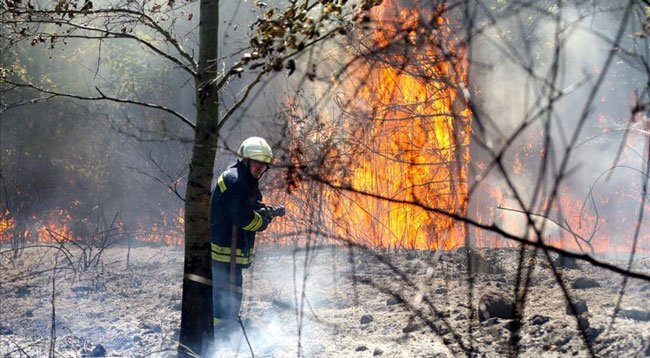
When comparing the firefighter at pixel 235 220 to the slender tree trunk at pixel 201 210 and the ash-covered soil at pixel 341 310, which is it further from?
the slender tree trunk at pixel 201 210

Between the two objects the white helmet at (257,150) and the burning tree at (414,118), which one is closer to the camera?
the burning tree at (414,118)

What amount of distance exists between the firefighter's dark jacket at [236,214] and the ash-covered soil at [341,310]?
76 cm

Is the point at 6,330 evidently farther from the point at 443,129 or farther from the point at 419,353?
the point at 443,129

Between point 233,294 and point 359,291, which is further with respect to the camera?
point 359,291

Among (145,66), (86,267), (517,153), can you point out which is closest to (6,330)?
(86,267)

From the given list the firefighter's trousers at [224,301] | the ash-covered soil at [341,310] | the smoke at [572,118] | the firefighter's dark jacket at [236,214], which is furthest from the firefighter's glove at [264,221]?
the smoke at [572,118]

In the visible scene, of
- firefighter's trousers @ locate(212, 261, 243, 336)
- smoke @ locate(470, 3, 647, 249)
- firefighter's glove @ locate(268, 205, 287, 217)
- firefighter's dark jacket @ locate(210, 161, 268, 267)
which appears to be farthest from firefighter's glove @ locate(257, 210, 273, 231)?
smoke @ locate(470, 3, 647, 249)

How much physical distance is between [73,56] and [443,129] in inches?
402

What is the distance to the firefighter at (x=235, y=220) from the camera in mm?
6832

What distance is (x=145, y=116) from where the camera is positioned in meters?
18.9

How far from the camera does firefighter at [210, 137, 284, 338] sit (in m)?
6.83

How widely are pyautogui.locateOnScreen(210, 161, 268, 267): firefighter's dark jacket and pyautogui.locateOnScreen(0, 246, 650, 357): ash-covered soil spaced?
761mm

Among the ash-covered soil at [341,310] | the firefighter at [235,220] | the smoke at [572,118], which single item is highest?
the smoke at [572,118]

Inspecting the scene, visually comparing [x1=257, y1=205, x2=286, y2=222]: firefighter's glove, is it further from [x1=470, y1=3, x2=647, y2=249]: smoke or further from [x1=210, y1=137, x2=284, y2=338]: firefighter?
[x1=470, y1=3, x2=647, y2=249]: smoke
